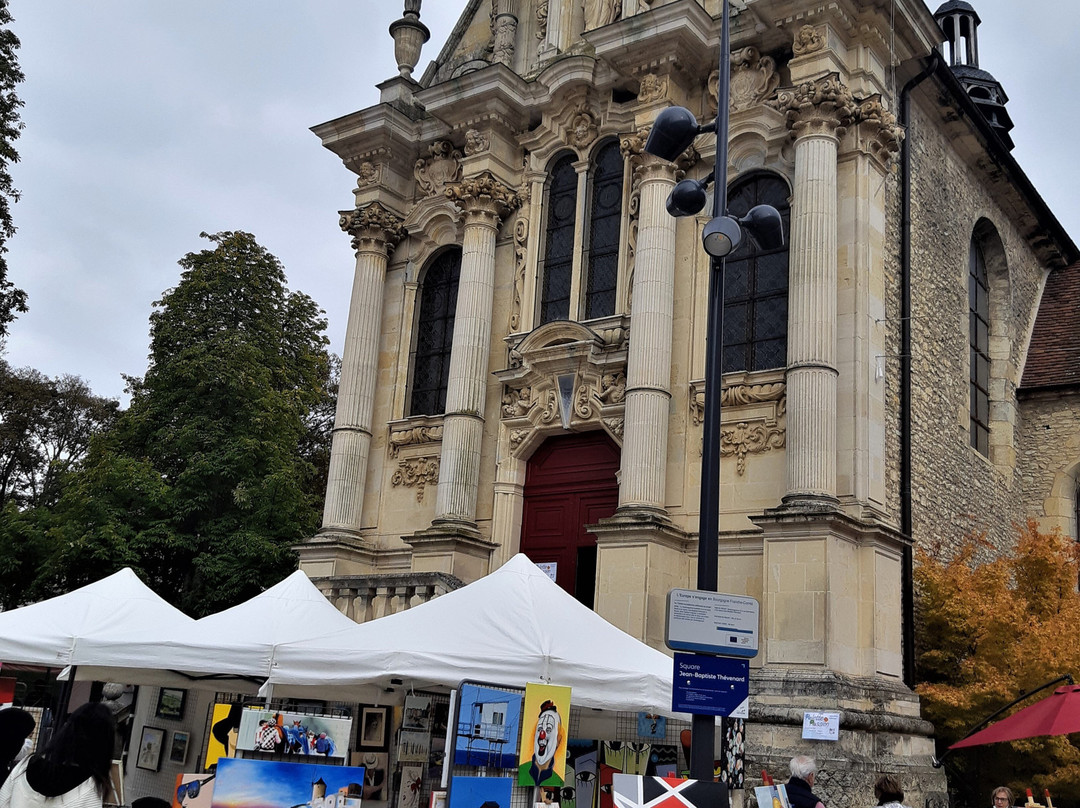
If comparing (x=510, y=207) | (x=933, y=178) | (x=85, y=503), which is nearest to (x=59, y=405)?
(x=85, y=503)

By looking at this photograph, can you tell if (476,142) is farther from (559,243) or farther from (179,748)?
(179,748)

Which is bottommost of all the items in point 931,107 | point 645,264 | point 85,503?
point 85,503

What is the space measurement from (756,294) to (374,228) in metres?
8.13

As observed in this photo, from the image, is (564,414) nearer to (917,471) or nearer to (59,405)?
(917,471)

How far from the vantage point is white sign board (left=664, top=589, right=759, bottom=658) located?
27.1 ft

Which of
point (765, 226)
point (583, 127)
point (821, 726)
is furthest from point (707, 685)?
point (583, 127)

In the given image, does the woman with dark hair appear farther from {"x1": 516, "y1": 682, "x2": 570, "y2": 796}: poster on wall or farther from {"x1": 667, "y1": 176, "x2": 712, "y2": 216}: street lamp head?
{"x1": 667, "y1": 176, "x2": 712, "y2": 216}: street lamp head

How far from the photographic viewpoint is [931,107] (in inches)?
792

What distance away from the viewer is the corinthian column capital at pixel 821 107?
667 inches

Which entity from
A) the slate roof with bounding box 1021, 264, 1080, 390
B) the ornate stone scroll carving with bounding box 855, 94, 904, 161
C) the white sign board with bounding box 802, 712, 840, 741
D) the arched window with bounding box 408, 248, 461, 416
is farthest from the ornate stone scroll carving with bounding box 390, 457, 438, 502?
the slate roof with bounding box 1021, 264, 1080, 390

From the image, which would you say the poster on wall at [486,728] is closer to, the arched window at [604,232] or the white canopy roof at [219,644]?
the white canopy roof at [219,644]

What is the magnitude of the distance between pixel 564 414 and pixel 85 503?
11.8 metres

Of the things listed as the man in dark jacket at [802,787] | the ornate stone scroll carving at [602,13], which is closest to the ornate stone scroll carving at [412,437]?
the ornate stone scroll carving at [602,13]

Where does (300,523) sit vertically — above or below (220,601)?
above
